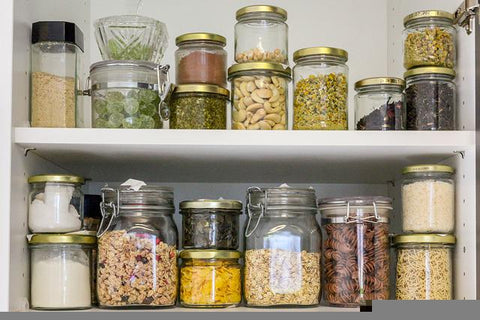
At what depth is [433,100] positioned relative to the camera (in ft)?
4.05

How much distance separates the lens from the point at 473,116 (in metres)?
1.17

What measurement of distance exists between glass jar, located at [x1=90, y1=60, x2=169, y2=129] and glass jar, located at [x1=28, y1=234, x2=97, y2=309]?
20cm

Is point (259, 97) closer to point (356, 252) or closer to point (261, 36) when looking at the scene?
point (261, 36)

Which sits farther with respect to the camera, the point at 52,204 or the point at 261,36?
the point at 261,36

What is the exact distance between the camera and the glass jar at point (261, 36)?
1280 mm

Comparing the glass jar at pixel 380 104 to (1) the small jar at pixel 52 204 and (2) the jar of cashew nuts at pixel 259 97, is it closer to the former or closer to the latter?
(2) the jar of cashew nuts at pixel 259 97

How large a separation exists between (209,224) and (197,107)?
0.19 m

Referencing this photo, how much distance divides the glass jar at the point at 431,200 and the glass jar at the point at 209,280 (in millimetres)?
299

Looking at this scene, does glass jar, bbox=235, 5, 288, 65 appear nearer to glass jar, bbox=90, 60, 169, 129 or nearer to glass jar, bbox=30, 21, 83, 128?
glass jar, bbox=90, 60, 169, 129

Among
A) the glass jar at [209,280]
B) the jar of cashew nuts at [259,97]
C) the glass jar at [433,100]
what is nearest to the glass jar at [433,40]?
the glass jar at [433,100]

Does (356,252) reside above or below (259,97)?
below

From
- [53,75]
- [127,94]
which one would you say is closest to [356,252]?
[127,94]

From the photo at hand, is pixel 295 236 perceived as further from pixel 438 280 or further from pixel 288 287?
pixel 438 280

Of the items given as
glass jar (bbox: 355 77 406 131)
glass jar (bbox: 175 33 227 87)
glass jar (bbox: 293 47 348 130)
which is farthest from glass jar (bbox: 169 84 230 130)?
glass jar (bbox: 355 77 406 131)
